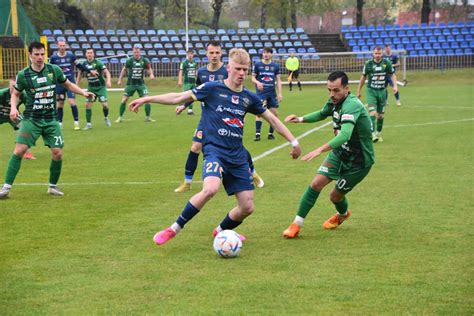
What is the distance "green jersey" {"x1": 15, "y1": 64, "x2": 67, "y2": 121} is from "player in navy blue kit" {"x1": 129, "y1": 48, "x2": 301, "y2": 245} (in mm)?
3572

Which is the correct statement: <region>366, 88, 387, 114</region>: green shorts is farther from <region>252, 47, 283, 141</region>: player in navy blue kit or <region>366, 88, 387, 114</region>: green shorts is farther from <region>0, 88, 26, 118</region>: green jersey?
<region>0, 88, 26, 118</region>: green jersey

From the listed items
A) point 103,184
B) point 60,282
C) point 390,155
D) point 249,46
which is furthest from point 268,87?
point 249,46

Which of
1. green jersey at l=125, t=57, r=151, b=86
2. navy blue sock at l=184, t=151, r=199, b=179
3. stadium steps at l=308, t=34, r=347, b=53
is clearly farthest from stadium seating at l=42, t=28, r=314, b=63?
navy blue sock at l=184, t=151, r=199, b=179

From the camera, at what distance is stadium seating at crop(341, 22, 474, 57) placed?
165ft

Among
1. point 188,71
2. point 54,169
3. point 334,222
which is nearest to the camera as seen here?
point 334,222

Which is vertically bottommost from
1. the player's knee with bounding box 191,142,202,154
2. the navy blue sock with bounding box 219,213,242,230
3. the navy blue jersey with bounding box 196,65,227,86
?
the navy blue sock with bounding box 219,213,242,230

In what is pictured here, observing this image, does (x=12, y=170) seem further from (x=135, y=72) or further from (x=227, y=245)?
(x=135, y=72)

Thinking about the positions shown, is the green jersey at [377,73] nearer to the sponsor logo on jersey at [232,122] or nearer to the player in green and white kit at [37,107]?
the player in green and white kit at [37,107]

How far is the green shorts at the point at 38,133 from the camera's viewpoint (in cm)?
1136

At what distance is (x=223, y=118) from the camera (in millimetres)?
8305

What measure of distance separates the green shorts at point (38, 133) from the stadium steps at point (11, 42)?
109 ft

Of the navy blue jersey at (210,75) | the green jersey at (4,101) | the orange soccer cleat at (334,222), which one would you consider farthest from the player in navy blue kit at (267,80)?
the orange soccer cleat at (334,222)

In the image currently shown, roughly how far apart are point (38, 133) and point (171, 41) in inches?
1646

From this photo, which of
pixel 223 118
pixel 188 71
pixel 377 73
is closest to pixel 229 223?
pixel 223 118
